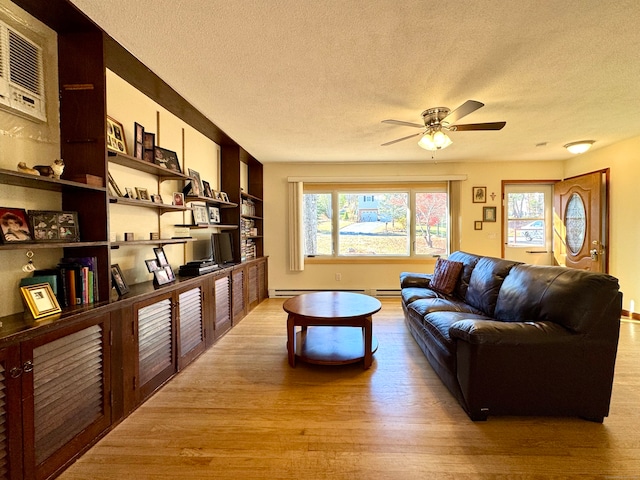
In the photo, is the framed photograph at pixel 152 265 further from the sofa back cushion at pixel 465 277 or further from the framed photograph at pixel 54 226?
the sofa back cushion at pixel 465 277

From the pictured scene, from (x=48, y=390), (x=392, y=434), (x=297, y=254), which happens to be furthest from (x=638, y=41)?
(x=297, y=254)

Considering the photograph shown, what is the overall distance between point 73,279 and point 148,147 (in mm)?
1225

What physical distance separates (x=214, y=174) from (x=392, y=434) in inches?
136

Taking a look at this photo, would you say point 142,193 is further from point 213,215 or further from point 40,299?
point 213,215

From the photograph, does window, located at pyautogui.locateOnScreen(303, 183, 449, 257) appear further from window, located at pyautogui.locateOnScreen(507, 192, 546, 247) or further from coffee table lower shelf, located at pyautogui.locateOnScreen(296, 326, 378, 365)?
coffee table lower shelf, located at pyautogui.locateOnScreen(296, 326, 378, 365)

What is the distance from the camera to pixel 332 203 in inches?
200

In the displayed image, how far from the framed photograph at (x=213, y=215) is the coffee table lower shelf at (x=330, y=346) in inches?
66.5

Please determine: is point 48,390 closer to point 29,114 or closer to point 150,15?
point 29,114

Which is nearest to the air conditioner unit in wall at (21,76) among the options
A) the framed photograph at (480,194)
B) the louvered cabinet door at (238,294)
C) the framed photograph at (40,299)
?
the framed photograph at (40,299)

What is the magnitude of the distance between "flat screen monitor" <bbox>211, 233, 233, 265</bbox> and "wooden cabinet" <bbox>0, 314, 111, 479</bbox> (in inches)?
70.9

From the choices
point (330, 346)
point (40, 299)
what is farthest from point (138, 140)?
point (330, 346)

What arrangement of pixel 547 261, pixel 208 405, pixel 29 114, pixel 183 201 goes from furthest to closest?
pixel 547 261 → pixel 183 201 → pixel 208 405 → pixel 29 114

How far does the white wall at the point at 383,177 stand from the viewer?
16.0 ft

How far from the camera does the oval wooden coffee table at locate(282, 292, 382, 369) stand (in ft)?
7.77
